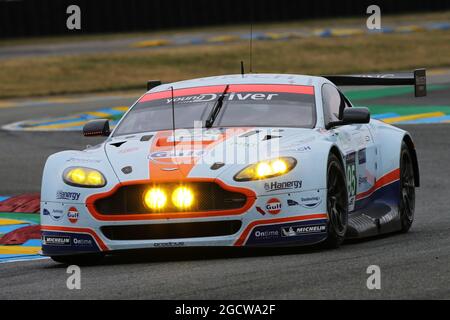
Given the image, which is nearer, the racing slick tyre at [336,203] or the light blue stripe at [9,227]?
the racing slick tyre at [336,203]

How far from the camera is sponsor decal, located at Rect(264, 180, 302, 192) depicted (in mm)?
7539

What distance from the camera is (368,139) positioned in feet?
30.5

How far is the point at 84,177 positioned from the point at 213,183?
34.2 inches

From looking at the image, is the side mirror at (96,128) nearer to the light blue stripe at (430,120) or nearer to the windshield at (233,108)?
the windshield at (233,108)

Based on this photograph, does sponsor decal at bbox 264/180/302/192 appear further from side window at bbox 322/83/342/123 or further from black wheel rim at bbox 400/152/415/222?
black wheel rim at bbox 400/152/415/222

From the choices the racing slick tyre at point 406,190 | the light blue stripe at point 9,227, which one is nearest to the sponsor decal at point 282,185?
the racing slick tyre at point 406,190

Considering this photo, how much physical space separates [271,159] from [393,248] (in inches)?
38.4

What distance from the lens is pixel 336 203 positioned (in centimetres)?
808

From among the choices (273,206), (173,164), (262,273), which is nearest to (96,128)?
(173,164)

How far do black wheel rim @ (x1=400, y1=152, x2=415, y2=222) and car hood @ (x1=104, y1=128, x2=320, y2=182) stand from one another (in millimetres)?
1580

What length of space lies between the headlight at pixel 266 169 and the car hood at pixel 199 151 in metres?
0.04

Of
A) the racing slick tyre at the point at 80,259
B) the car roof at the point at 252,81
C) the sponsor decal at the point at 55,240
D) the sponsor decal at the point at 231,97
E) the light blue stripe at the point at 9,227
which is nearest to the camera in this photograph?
the sponsor decal at the point at 55,240

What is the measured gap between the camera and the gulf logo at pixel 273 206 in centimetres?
756
